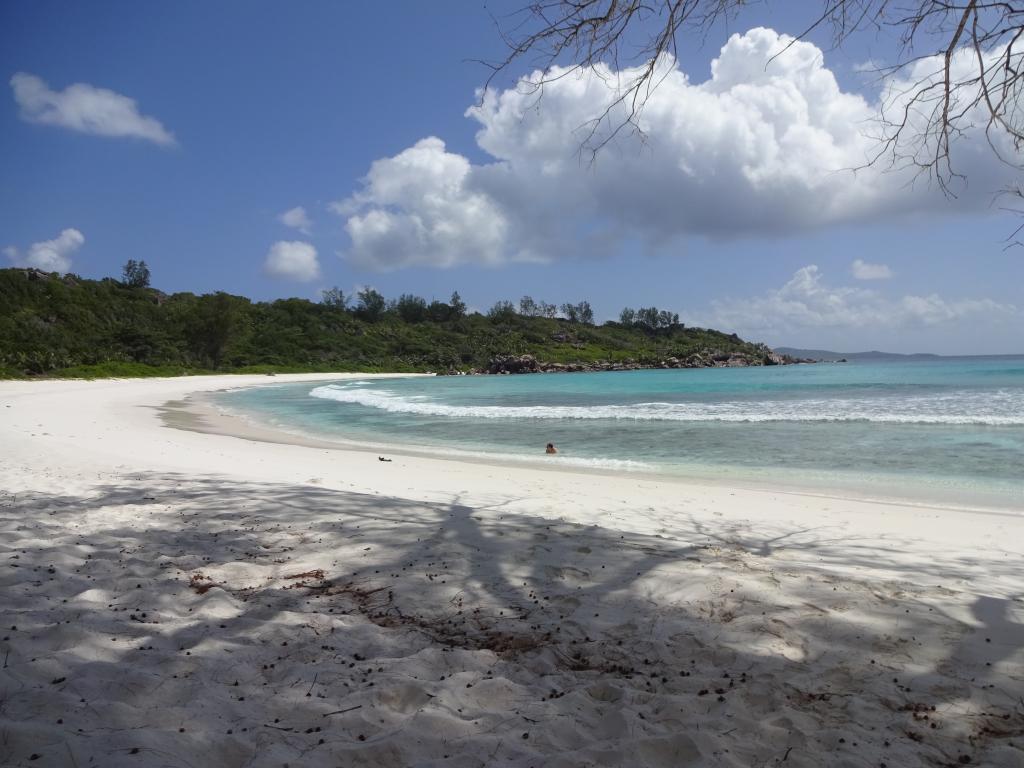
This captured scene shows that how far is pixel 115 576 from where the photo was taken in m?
3.75

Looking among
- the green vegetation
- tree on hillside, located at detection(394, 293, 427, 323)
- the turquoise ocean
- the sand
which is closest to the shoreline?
the turquoise ocean

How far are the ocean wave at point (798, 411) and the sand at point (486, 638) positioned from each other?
1330 cm

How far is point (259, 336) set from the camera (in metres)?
82.6

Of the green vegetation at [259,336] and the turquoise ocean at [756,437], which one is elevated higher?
the green vegetation at [259,336]

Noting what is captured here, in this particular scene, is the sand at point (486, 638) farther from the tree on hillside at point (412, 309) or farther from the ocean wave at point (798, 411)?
the tree on hillside at point (412, 309)

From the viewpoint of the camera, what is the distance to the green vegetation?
2144 inches

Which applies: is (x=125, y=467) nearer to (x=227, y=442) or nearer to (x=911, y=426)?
(x=227, y=442)

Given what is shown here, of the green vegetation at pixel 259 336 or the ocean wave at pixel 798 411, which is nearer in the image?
the ocean wave at pixel 798 411

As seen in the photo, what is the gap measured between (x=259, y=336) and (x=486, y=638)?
3442 inches

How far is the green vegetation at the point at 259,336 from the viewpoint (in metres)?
54.5

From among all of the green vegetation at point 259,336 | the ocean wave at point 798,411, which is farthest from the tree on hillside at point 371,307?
the ocean wave at point 798,411

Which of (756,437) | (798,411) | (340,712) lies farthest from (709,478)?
(798,411)

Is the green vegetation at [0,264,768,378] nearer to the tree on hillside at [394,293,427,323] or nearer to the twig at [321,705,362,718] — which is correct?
the tree on hillside at [394,293,427,323]

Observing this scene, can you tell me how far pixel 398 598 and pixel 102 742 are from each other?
1796 millimetres
